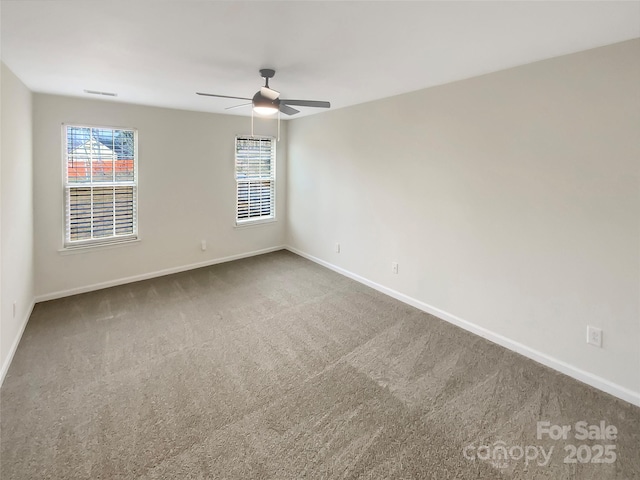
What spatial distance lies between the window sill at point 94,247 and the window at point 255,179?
162 centimetres

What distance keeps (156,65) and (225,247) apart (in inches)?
125

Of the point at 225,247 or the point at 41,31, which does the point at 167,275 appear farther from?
the point at 41,31

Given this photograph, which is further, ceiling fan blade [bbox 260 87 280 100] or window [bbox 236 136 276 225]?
window [bbox 236 136 276 225]

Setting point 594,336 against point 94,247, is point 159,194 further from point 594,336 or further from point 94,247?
point 594,336

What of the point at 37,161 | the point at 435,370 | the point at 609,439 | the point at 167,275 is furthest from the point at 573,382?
the point at 37,161

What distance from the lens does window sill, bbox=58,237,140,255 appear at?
157 inches

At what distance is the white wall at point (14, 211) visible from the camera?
257cm

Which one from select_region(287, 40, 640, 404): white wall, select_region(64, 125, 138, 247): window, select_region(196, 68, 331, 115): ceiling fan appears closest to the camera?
select_region(287, 40, 640, 404): white wall

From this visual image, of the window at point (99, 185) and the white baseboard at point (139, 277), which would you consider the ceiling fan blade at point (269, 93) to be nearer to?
the window at point (99, 185)

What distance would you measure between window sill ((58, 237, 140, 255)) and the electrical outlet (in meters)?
5.06

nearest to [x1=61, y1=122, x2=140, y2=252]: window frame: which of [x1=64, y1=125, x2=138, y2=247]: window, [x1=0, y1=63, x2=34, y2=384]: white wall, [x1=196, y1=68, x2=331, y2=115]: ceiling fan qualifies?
[x1=64, y1=125, x2=138, y2=247]: window

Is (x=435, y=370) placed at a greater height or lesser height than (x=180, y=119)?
lesser

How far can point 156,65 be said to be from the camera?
8.77 feet

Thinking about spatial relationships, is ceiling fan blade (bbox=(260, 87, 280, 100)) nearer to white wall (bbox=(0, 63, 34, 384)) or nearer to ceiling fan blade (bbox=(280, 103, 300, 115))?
ceiling fan blade (bbox=(280, 103, 300, 115))
